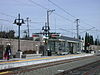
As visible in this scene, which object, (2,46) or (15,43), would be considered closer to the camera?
(2,46)

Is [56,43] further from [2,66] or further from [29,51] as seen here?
[2,66]

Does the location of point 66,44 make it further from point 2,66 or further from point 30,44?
point 2,66

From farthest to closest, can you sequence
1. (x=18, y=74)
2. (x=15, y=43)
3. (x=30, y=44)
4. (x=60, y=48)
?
(x=60, y=48)
(x=30, y=44)
(x=15, y=43)
(x=18, y=74)

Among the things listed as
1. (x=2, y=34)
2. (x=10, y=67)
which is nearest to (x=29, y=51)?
A: (x=2, y=34)

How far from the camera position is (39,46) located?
5328 cm

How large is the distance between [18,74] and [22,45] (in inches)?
1178

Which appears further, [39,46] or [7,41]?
[39,46]

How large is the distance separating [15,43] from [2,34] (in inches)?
659

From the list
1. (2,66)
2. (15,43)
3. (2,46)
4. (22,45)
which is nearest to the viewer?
(2,66)

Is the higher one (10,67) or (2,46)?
(2,46)

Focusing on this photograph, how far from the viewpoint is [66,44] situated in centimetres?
5416

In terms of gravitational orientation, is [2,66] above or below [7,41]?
Answer: below

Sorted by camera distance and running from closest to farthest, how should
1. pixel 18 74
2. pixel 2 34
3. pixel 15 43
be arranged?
1. pixel 18 74
2. pixel 15 43
3. pixel 2 34

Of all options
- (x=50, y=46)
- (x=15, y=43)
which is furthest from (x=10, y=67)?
(x=50, y=46)
